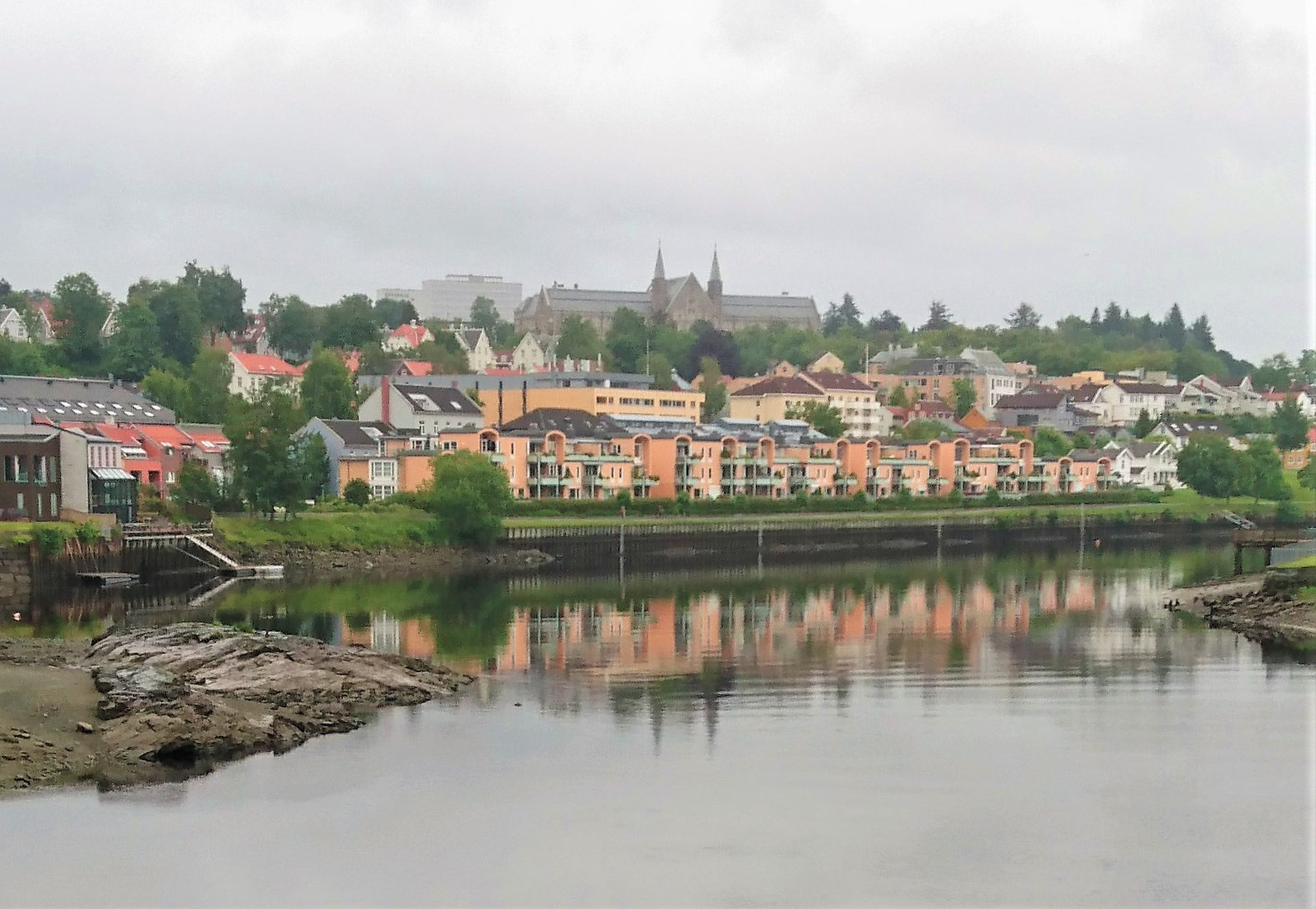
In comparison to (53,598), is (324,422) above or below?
above

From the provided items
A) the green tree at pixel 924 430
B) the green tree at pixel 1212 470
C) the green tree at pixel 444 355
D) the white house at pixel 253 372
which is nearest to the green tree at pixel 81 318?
the white house at pixel 253 372

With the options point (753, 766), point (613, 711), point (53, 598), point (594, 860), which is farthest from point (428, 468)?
point (594, 860)

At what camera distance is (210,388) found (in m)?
104

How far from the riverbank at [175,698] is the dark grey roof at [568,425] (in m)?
52.5

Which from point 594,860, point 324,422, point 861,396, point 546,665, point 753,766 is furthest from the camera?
point 861,396

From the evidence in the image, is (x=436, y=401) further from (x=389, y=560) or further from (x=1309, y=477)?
(x=1309, y=477)

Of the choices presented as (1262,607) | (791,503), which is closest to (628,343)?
(791,503)

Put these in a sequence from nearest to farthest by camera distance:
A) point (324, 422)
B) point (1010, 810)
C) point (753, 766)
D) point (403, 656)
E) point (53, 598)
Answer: point (1010, 810)
point (753, 766)
point (403, 656)
point (53, 598)
point (324, 422)

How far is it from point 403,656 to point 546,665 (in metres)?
4.41

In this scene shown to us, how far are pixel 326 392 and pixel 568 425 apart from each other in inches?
605

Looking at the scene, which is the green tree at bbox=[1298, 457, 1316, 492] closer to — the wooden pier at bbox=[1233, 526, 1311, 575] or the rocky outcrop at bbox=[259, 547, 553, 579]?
the wooden pier at bbox=[1233, 526, 1311, 575]

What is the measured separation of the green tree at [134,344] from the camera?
111062 mm

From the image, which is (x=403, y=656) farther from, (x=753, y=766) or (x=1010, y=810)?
(x=1010, y=810)

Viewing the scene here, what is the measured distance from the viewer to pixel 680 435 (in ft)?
324
